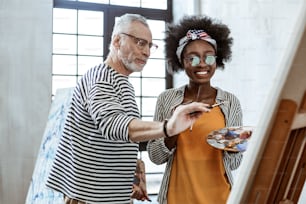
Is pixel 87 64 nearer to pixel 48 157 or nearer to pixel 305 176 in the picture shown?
pixel 48 157

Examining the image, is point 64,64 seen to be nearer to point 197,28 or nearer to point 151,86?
point 151,86

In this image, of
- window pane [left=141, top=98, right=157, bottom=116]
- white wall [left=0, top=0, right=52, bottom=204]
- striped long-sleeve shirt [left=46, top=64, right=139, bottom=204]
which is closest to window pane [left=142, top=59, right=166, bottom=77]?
window pane [left=141, top=98, right=157, bottom=116]

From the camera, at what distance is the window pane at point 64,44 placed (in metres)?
2.38

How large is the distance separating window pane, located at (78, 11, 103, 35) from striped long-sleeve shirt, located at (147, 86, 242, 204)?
1668mm

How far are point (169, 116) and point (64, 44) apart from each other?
1.67 metres

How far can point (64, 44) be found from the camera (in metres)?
2.40

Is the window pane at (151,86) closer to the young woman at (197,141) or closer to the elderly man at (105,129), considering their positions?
the young woman at (197,141)

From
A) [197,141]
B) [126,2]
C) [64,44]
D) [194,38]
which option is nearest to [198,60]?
[194,38]

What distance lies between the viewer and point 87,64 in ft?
8.00

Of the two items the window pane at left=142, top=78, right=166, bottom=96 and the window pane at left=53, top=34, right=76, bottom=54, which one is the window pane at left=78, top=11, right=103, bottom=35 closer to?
the window pane at left=53, top=34, right=76, bottom=54

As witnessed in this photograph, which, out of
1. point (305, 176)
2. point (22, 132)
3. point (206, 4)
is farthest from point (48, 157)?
point (305, 176)

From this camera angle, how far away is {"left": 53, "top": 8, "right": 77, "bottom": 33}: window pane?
2410mm

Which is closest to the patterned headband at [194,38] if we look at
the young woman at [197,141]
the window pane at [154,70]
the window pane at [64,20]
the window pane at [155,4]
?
the young woman at [197,141]

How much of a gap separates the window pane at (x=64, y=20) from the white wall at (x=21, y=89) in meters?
0.13
